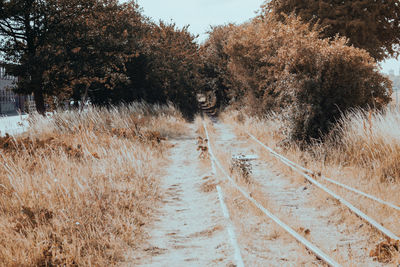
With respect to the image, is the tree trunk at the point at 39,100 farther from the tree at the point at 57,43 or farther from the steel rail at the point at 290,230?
the steel rail at the point at 290,230

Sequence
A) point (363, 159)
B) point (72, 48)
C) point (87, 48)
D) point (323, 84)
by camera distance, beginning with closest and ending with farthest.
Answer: point (363, 159) < point (323, 84) < point (72, 48) < point (87, 48)

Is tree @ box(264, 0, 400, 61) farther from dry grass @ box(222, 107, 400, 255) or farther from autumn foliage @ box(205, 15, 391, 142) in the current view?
dry grass @ box(222, 107, 400, 255)

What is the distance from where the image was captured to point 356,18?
21984 mm

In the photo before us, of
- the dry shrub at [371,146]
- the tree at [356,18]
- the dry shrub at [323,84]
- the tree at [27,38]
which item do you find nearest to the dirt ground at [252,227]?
the dry shrub at [371,146]

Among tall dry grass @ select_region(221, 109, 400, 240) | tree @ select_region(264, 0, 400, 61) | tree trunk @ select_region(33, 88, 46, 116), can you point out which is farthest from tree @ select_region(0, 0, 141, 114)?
tall dry grass @ select_region(221, 109, 400, 240)

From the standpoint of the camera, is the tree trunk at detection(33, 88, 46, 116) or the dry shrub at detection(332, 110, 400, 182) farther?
the tree trunk at detection(33, 88, 46, 116)

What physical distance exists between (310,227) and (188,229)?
1958mm

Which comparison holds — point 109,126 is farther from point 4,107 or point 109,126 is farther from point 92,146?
point 4,107

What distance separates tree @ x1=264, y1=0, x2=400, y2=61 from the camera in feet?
71.4

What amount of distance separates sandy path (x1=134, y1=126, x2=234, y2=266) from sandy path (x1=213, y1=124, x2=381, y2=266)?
0.36 meters

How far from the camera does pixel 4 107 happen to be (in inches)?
1935

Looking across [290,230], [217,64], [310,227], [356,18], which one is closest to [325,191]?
[310,227]

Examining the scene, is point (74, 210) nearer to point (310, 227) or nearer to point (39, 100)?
point (310, 227)

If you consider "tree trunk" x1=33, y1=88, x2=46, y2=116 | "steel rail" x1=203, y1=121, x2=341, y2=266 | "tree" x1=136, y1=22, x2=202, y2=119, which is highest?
"tree" x1=136, y1=22, x2=202, y2=119
